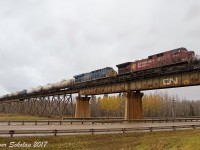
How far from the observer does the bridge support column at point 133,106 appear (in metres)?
39.8

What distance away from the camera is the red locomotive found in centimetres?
3233

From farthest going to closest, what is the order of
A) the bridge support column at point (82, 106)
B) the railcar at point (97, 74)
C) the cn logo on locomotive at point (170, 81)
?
the bridge support column at point (82, 106)
the railcar at point (97, 74)
the cn logo on locomotive at point (170, 81)

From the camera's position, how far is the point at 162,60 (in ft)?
119

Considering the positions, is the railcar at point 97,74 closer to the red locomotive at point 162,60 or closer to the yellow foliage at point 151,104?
the red locomotive at point 162,60

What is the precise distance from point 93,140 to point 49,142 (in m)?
4.35

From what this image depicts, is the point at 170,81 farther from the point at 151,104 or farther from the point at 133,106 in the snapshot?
the point at 151,104

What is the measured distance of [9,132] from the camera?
2150cm

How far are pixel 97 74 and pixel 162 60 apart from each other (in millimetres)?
17341

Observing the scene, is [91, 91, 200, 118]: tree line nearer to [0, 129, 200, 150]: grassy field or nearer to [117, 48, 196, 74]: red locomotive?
[117, 48, 196, 74]: red locomotive

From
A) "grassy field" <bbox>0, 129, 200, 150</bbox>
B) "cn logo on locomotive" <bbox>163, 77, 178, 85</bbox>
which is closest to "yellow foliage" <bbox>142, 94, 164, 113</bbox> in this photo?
"cn logo on locomotive" <bbox>163, 77, 178, 85</bbox>

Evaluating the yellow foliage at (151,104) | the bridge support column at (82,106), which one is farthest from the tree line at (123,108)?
the bridge support column at (82,106)

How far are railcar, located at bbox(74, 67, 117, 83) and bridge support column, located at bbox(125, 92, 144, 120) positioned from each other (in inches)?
314

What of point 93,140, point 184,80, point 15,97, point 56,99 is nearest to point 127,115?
point 184,80

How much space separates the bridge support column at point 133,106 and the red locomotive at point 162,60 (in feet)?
14.5
